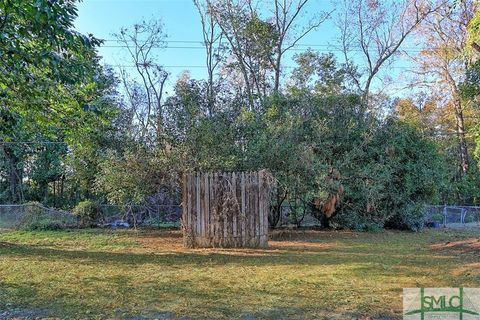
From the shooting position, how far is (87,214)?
14.5m

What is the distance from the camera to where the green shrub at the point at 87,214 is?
14494 mm

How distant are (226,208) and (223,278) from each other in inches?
113

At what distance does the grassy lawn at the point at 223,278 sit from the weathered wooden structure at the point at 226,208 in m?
0.39

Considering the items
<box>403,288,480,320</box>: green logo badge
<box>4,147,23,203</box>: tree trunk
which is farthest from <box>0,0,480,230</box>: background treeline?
<box>403,288,480,320</box>: green logo badge

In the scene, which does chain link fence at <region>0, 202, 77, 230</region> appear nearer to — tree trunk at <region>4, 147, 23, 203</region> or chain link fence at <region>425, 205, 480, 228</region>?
tree trunk at <region>4, 147, 23, 203</region>

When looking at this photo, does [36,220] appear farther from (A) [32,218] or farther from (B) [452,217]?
(B) [452,217]

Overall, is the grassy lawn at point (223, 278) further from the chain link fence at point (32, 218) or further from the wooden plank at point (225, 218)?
the chain link fence at point (32, 218)

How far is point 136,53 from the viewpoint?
2345 centimetres

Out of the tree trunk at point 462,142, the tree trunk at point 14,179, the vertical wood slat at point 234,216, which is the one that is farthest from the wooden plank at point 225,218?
the tree trunk at point 462,142

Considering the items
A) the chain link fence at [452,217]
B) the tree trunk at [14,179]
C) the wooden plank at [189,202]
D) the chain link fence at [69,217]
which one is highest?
the tree trunk at [14,179]

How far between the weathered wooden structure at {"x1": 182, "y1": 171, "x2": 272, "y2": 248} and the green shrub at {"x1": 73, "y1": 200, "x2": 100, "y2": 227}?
6.87 metres

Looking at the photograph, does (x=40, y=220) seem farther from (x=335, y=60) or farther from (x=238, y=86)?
(x=335, y=60)

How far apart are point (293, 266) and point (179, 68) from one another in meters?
18.8

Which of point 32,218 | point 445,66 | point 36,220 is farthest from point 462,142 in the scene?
point 32,218
